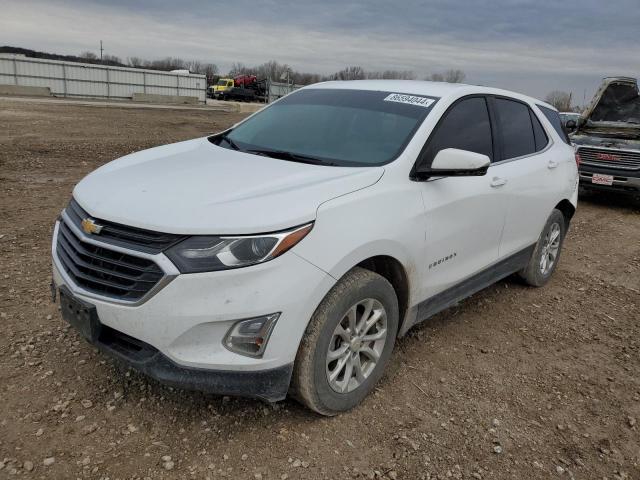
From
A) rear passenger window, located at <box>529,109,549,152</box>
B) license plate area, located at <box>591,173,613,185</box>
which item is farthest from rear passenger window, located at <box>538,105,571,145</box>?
license plate area, located at <box>591,173,613,185</box>

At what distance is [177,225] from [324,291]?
73 centimetres

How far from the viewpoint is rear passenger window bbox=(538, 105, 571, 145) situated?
4988mm

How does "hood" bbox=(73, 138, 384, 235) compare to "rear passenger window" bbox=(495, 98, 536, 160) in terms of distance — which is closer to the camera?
"hood" bbox=(73, 138, 384, 235)

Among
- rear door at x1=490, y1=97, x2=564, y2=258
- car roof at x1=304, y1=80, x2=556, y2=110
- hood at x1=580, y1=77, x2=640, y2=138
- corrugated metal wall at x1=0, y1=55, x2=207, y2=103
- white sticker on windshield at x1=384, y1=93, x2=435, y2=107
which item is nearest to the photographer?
white sticker on windshield at x1=384, y1=93, x2=435, y2=107

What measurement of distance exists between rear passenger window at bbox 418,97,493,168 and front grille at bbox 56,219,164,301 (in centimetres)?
174

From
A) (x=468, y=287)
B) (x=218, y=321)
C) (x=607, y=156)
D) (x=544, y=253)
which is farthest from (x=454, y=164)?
(x=607, y=156)

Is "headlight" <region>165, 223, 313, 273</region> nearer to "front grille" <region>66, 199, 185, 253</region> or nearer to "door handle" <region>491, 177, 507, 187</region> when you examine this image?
"front grille" <region>66, 199, 185, 253</region>

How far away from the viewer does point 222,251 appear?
2.30 metres

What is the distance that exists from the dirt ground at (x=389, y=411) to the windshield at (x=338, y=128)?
142cm

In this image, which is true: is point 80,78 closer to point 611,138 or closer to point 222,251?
point 611,138

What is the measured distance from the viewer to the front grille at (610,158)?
9.08 meters

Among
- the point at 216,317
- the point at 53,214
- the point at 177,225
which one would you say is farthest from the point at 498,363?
the point at 53,214

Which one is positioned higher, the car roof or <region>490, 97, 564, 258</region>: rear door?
the car roof

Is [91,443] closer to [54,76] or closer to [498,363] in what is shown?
[498,363]
